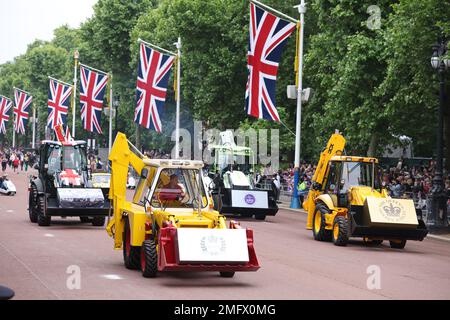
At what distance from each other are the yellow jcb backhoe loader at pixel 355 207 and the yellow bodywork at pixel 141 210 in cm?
745

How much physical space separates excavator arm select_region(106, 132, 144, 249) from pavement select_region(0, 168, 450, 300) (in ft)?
2.62

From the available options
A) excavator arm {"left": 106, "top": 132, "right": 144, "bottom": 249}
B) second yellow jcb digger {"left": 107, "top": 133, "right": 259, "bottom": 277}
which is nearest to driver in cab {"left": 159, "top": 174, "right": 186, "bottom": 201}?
second yellow jcb digger {"left": 107, "top": 133, "right": 259, "bottom": 277}

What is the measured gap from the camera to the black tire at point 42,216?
28.3 metres

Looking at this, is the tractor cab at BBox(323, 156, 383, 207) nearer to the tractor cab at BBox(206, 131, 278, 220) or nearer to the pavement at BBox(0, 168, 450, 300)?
the pavement at BBox(0, 168, 450, 300)

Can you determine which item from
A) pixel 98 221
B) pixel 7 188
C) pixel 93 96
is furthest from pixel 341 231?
pixel 93 96

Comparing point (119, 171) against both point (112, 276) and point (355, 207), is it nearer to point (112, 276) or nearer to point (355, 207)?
point (112, 276)

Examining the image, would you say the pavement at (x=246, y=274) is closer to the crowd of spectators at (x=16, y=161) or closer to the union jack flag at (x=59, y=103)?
the union jack flag at (x=59, y=103)

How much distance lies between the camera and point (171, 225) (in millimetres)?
16297

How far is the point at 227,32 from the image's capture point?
63.5 m

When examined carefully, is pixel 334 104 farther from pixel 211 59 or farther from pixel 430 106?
pixel 211 59

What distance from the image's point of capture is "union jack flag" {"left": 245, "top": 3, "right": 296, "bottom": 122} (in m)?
38.2

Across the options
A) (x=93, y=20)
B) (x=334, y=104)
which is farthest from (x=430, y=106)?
(x=93, y=20)

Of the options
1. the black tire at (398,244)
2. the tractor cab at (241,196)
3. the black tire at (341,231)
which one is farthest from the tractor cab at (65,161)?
the black tire at (398,244)
